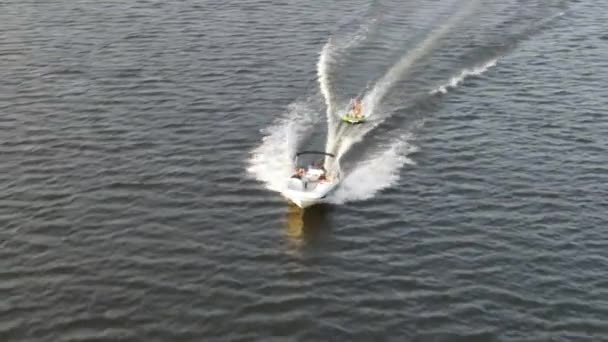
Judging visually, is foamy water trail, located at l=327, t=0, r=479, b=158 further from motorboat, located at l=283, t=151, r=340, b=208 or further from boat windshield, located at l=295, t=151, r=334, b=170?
motorboat, located at l=283, t=151, r=340, b=208

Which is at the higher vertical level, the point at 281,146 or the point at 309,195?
the point at 281,146

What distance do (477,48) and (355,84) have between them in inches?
641

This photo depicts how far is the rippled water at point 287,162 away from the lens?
44031 millimetres

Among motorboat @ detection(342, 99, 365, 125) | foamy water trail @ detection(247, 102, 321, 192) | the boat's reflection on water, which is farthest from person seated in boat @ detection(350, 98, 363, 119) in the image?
the boat's reflection on water

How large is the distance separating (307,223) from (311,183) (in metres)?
3.11

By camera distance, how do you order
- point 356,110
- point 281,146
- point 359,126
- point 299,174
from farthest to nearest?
point 356,110
point 359,126
point 281,146
point 299,174

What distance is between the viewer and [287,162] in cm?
5925

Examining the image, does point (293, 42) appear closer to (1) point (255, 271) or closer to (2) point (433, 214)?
(2) point (433, 214)

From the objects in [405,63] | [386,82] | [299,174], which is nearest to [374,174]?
[299,174]

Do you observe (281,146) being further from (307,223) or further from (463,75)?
(463,75)

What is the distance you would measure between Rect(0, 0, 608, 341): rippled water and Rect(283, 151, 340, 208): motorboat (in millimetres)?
1053

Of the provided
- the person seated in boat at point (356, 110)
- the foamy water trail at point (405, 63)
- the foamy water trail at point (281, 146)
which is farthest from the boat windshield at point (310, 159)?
the foamy water trail at point (405, 63)

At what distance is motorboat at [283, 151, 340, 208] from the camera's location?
2093 inches

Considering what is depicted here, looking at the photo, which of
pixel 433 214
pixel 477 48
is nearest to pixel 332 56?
pixel 477 48
